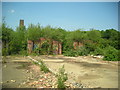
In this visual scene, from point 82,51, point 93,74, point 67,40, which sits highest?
point 67,40

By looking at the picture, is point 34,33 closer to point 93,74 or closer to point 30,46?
point 30,46

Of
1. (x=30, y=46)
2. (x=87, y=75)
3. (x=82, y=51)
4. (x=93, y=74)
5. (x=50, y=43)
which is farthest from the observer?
(x=50, y=43)

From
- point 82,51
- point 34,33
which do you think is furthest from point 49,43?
point 82,51

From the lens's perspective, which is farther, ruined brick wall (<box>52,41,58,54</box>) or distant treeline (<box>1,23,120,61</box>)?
ruined brick wall (<box>52,41,58,54</box>)

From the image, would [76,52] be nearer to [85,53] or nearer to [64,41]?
[85,53]

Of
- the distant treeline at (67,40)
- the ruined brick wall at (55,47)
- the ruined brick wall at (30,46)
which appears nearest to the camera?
the distant treeline at (67,40)

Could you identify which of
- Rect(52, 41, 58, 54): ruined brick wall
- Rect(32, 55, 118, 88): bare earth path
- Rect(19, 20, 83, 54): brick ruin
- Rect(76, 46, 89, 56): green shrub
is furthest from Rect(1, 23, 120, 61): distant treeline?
Rect(32, 55, 118, 88): bare earth path

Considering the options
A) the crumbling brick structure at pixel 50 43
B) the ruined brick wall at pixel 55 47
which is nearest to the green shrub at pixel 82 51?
the crumbling brick structure at pixel 50 43

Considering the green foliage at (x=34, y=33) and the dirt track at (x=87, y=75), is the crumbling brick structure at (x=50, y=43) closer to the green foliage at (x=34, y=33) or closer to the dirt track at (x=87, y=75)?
the green foliage at (x=34, y=33)

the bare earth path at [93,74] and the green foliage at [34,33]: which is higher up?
the green foliage at [34,33]

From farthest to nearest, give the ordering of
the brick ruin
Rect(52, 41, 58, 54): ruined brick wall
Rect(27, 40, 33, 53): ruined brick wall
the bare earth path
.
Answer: Rect(52, 41, 58, 54): ruined brick wall, the brick ruin, Rect(27, 40, 33, 53): ruined brick wall, the bare earth path

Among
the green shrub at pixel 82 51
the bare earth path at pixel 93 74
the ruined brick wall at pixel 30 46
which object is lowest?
the bare earth path at pixel 93 74

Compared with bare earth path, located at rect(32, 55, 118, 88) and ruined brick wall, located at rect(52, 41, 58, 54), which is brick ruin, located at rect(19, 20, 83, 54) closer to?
ruined brick wall, located at rect(52, 41, 58, 54)

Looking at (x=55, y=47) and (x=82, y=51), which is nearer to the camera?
(x=82, y=51)
